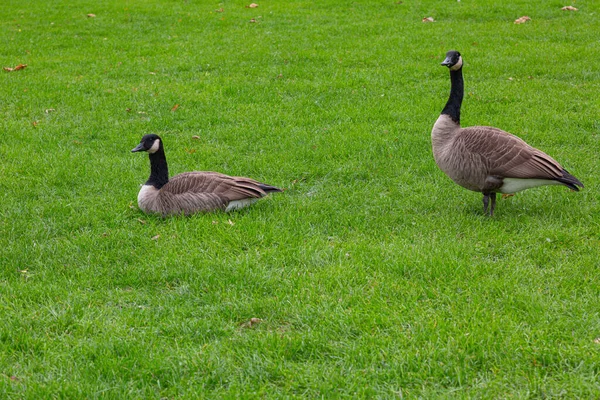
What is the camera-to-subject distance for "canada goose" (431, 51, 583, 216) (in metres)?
5.88

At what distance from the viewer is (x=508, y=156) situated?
605cm

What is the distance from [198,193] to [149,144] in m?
0.79

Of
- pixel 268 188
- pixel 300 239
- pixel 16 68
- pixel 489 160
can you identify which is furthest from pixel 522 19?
pixel 300 239

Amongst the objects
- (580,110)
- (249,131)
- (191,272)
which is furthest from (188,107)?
(580,110)

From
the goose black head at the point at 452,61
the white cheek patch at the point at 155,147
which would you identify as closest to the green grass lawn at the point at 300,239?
the white cheek patch at the point at 155,147

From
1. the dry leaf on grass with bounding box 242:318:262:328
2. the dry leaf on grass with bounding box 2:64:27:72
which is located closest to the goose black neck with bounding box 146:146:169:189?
the dry leaf on grass with bounding box 242:318:262:328

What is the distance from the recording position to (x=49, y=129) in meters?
9.36

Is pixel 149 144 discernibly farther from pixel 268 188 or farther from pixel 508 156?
pixel 508 156

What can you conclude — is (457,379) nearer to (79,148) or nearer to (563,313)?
(563,313)

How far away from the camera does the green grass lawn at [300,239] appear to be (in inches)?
159

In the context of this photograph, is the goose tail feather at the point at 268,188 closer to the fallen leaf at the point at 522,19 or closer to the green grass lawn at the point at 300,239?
the green grass lawn at the point at 300,239

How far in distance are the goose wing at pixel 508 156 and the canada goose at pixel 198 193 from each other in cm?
209

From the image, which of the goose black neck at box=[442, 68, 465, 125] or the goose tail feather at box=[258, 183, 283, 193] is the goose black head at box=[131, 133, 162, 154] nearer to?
the goose tail feather at box=[258, 183, 283, 193]

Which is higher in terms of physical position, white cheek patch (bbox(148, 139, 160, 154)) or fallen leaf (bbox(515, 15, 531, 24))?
white cheek patch (bbox(148, 139, 160, 154))
